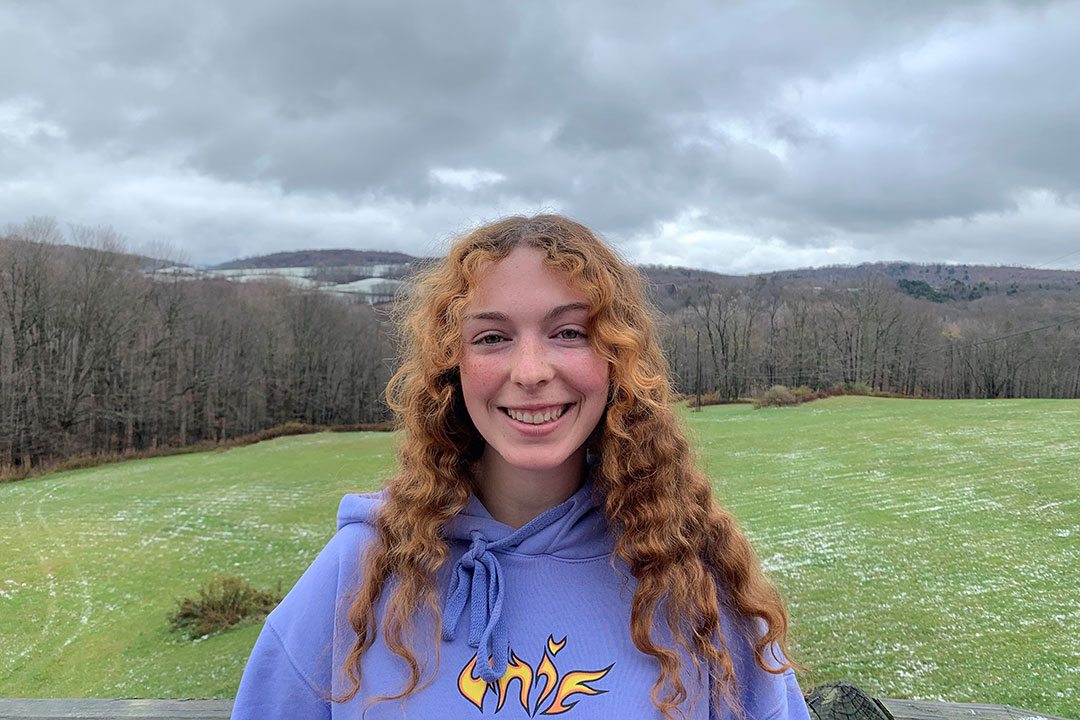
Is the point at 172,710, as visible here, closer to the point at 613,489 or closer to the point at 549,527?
the point at 549,527

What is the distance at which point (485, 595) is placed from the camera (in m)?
1.23

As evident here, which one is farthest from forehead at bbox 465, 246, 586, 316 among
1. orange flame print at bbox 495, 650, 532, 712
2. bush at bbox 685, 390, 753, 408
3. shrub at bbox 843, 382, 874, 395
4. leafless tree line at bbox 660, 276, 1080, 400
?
shrub at bbox 843, 382, 874, 395

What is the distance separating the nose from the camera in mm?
1195

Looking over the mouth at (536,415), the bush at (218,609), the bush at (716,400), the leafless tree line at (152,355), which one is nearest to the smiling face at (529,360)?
the mouth at (536,415)

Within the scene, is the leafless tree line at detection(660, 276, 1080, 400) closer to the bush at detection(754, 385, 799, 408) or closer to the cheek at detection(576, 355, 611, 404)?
the bush at detection(754, 385, 799, 408)

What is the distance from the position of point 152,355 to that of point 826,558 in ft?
96.2

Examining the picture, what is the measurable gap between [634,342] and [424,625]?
0.74 meters

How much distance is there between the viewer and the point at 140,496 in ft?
38.0

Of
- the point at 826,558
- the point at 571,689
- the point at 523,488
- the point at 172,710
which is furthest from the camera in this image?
the point at 826,558

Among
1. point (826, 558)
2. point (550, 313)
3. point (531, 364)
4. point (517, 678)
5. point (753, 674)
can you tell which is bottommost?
point (826, 558)

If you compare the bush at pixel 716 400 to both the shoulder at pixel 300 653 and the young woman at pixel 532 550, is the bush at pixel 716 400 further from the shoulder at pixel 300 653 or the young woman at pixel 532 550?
the shoulder at pixel 300 653

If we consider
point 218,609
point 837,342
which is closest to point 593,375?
point 218,609

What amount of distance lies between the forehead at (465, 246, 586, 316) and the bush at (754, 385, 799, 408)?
23592 millimetres

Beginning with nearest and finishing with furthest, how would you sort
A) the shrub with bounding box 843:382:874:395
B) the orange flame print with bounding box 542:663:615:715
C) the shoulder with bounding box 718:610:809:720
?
the orange flame print with bounding box 542:663:615:715 < the shoulder with bounding box 718:610:809:720 < the shrub with bounding box 843:382:874:395
